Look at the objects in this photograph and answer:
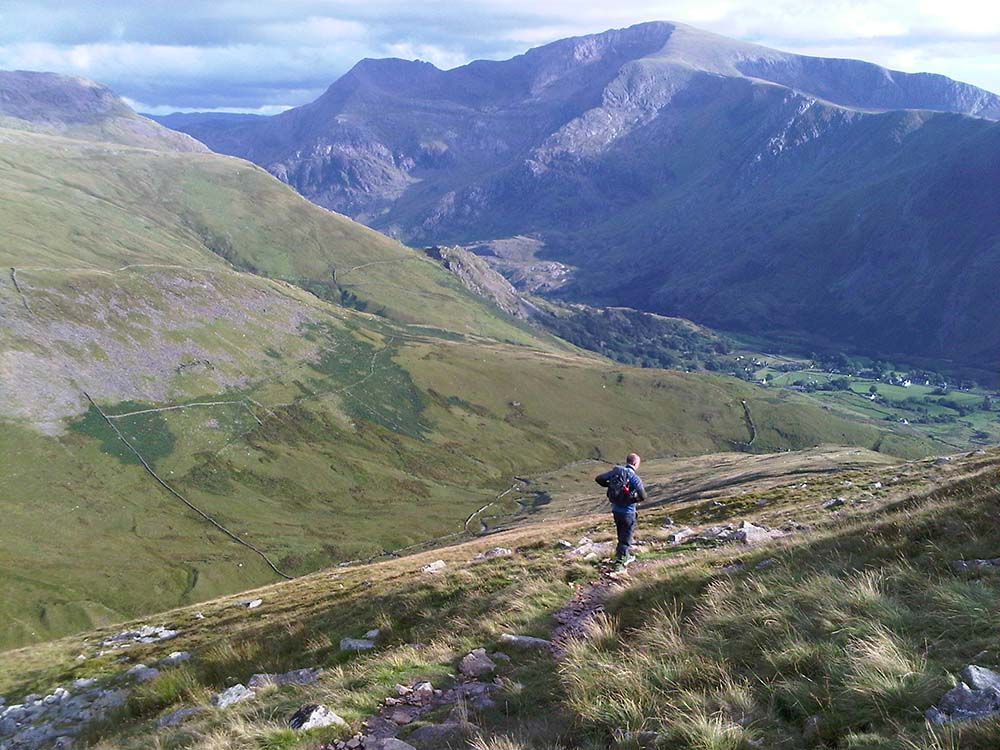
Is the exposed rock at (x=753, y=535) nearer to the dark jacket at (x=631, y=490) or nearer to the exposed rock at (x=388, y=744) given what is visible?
the dark jacket at (x=631, y=490)

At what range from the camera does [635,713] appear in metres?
10.3

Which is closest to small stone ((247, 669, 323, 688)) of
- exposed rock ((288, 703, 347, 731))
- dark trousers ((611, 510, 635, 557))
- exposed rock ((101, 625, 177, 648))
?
exposed rock ((288, 703, 347, 731))

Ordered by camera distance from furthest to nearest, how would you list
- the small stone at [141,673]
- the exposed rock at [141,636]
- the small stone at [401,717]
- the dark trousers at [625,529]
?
the exposed rock at [141,636] < the small stone at [141,673] < the dark trousers at [625,529] < the small stone at [401,717]

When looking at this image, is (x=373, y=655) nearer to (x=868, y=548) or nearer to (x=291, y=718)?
(x=291, y=718)

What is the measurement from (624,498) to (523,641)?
29.6 feet

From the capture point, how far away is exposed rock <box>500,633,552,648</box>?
1541cm

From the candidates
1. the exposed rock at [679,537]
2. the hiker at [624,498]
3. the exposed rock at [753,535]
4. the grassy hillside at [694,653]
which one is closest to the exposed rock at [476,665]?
the grassy hillside at [694,653]

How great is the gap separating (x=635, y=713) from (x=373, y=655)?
9.13 m

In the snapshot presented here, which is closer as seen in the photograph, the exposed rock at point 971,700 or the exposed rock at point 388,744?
the exposed rock at point 971,700

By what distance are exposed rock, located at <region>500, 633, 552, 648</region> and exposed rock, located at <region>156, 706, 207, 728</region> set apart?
23.6ft

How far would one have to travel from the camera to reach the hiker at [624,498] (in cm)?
2327

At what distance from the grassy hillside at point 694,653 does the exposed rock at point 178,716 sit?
553 millimetres

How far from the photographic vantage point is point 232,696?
15.9 m

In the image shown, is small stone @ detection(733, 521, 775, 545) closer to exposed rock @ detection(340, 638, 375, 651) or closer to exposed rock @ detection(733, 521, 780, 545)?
exposed rock @ detection(733, 521, 780, 545)
